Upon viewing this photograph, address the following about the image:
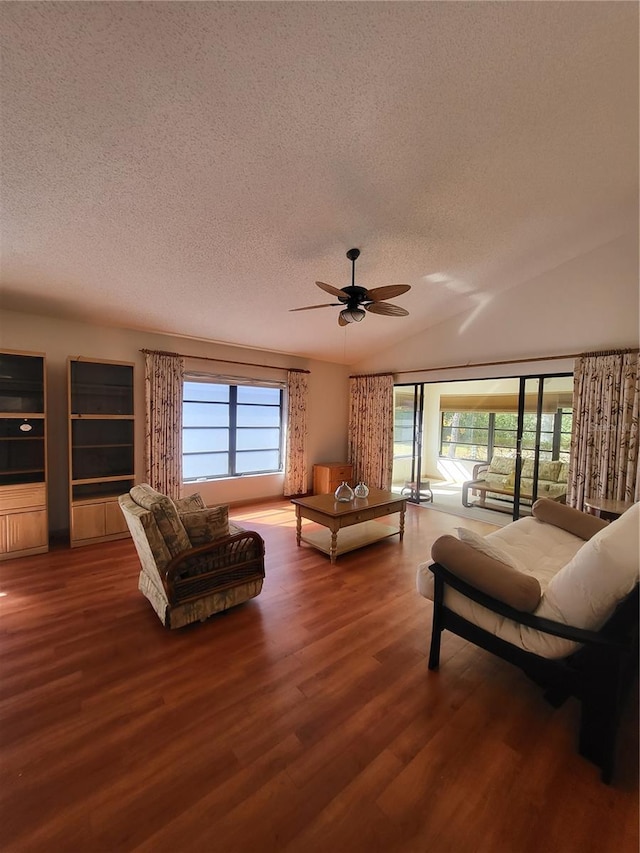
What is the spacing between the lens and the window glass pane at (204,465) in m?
5.11

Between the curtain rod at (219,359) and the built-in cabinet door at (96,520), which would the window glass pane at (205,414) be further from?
the built-in cabinet door at (96,520)

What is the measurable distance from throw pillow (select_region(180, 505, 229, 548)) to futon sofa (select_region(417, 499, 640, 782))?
4.86 ft

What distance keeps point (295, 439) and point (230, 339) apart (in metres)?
2.04

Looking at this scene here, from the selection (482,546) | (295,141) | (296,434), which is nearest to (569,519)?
(482,546)

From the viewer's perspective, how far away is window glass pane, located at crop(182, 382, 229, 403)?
5.08m

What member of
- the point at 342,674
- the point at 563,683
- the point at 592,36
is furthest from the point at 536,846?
the point at 592,36

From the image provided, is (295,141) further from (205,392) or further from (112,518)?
(112,518)

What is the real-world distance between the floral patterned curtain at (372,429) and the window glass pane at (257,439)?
1643 millimetres

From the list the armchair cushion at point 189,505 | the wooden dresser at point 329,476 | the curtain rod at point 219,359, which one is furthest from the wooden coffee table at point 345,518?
the curtain rod at point 219,359

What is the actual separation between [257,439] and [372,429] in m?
2.18

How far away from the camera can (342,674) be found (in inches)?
77.5

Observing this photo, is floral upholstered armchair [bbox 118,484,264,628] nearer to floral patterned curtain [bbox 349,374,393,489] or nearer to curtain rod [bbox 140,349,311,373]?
curtain rod [bbox 140,349,311,373]

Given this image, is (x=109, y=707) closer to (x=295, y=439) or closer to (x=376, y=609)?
(x=376, y=609)

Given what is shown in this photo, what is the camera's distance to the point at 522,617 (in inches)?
64.4
